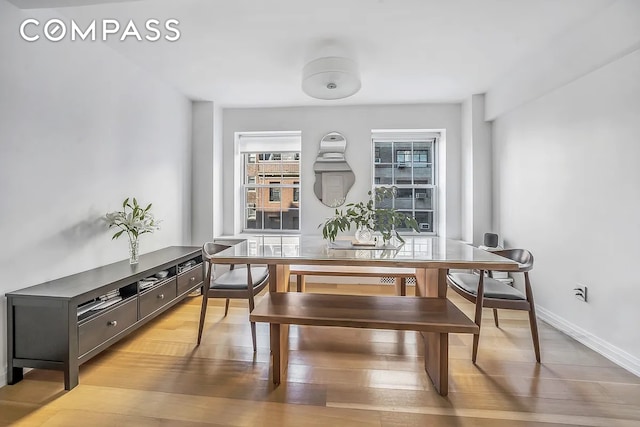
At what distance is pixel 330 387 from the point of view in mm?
1804

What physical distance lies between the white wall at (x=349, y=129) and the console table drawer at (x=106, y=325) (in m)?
2.16

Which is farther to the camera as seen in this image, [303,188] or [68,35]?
[303,188]

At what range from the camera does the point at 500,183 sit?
3.59m

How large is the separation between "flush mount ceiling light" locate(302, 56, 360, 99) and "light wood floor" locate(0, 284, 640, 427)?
85.3 inches

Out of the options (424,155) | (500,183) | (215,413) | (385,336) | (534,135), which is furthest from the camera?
(424,155)

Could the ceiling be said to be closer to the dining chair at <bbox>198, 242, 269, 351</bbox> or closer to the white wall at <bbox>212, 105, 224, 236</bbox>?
the white wall at <bbox>212, 105, 224, 236</bbox>

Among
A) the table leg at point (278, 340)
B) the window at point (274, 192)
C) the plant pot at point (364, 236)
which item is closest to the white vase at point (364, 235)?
the plant pot at point (364, 236)

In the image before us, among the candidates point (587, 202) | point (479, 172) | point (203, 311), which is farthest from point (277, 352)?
point (479, 172)

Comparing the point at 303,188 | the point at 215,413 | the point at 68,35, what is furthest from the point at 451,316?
the point at 68,35

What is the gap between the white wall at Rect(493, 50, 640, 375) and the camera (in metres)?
2.01

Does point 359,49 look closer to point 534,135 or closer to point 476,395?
point 534,135

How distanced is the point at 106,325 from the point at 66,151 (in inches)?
50.9

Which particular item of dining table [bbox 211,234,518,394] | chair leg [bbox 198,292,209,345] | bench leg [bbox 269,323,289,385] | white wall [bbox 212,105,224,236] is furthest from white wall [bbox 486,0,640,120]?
white wall [bbox 212,105,224,236]

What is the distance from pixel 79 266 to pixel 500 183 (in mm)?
4295
